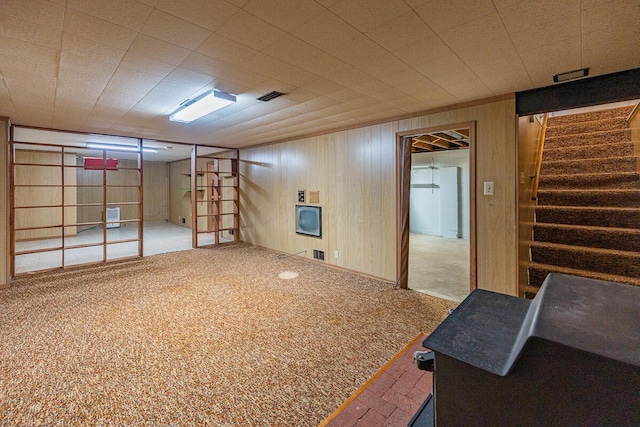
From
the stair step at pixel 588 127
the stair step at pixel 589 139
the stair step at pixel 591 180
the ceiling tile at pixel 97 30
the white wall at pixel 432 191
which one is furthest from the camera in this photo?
the white wall at pixel 432 191

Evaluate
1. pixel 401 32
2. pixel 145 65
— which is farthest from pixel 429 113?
pixel 145 65

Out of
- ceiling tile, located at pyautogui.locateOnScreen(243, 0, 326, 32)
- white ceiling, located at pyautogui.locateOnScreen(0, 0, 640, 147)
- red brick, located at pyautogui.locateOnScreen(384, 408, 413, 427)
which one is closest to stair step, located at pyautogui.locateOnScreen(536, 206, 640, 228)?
white ceiling, located at pyautogui.locateOnScreen(0, 0, 640, 147)

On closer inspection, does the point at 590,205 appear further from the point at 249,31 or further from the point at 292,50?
the point at 249,31

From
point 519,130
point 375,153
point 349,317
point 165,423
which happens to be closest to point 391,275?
point 349,317

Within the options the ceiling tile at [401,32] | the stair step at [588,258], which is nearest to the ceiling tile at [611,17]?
the ceiling tile at [401,32]

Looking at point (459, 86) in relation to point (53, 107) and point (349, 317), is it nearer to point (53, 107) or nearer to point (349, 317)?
point (349, 317)

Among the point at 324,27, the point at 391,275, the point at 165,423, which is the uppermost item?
the point at 324,27

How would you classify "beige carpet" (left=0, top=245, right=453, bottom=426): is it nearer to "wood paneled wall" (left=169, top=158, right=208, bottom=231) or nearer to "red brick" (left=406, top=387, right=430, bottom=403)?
"red brick" (left=406, top=387, right=430, bottom=403)

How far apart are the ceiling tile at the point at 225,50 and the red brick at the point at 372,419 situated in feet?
8.29

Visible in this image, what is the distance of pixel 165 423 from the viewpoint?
5.43 feet

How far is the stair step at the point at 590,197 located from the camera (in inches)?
142

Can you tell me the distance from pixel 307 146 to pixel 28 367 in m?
4.39

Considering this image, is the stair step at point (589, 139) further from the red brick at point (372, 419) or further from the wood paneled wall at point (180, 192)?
the wood paneled wall at point (180, 192)

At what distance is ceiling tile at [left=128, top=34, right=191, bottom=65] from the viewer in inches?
76.7
